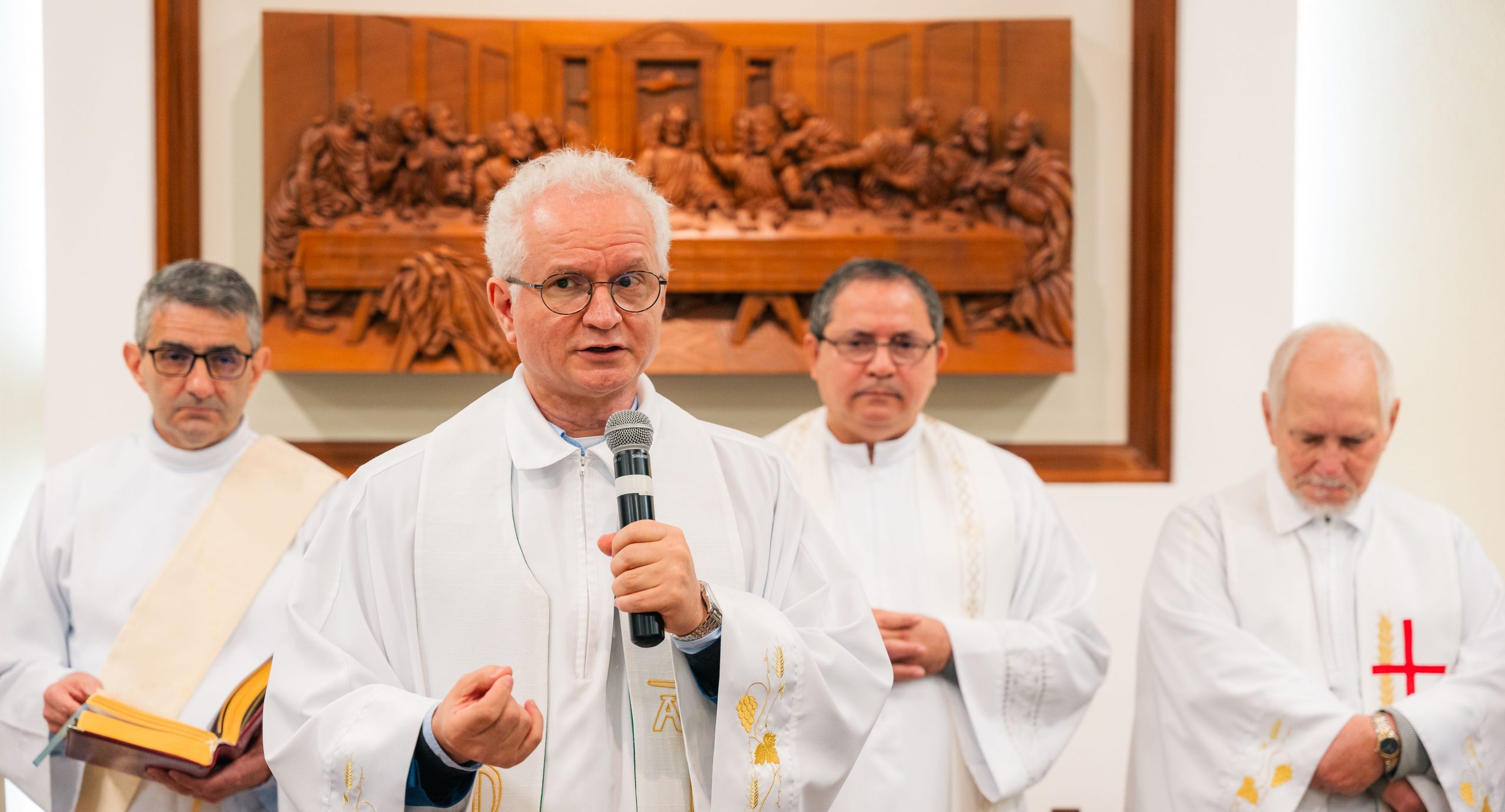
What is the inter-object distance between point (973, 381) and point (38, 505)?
3.39 metres

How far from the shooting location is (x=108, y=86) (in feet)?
16.3

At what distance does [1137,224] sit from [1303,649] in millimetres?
2230

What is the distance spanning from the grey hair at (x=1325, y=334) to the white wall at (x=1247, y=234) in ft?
5.25

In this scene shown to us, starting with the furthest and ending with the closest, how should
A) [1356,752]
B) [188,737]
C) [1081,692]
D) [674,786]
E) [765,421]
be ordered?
[765,421]
[1081,692]
[1356,752]
[188,737]
[674,786]

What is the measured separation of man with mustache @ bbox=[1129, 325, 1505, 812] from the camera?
3.17 metres

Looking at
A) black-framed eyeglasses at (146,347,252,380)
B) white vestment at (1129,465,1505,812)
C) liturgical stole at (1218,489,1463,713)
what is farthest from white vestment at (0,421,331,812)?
liturgical stole at (1218,489,1463,713)

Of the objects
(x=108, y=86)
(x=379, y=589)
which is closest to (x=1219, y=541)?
(x=379, y=589)

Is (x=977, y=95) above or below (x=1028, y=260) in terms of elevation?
above

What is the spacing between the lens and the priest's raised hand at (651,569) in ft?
5.91

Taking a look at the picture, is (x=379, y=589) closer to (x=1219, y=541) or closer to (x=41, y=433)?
(x=1219, y=541)

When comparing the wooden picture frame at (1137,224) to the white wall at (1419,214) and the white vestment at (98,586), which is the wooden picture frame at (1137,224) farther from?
the white vestment at (98,586)

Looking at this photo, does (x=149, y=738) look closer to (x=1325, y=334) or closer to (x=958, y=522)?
(x=958, y=522)

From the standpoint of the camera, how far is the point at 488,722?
1828mm

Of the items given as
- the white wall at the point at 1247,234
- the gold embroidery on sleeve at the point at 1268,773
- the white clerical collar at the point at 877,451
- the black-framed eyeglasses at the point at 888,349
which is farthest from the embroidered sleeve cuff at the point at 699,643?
the white wall at the point at 1247,234
